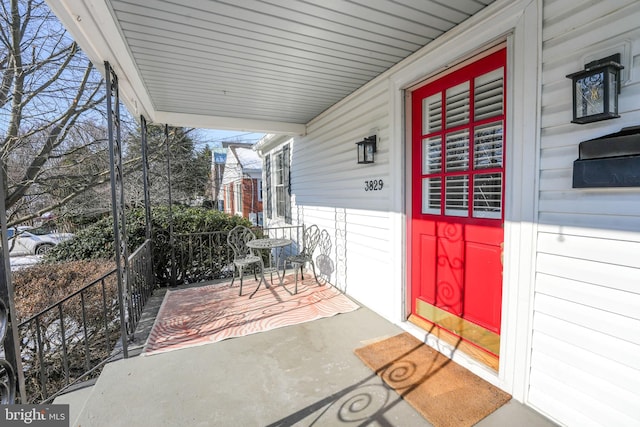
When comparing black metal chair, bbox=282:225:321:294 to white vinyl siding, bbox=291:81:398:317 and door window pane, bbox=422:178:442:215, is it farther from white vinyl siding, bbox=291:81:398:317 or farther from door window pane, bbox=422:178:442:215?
door window pane, bbox=422:178:442:215

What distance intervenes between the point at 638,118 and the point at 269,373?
8.81 ft

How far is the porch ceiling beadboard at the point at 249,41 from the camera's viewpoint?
1933 millimetres

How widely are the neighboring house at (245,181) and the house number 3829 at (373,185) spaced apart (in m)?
10.9

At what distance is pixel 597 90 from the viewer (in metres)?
1.45

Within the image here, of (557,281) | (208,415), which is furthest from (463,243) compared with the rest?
(208,415)

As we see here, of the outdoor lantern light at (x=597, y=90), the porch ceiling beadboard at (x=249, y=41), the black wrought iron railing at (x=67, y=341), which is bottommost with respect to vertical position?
the black wrought iron railing at (x=67, y=341)

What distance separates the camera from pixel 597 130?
4.94 ft

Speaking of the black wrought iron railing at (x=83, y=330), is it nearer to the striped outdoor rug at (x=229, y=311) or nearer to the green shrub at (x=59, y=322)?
the green shrub at (x=59, y=322)

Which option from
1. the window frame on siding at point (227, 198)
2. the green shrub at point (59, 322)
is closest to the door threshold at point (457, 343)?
the green shrub at point (59, 322)

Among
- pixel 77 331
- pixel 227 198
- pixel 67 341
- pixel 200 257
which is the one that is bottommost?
pixel 67 341

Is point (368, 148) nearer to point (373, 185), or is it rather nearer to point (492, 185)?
point (373, 185)

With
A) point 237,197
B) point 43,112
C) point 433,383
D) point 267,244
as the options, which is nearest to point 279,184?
point 267,244

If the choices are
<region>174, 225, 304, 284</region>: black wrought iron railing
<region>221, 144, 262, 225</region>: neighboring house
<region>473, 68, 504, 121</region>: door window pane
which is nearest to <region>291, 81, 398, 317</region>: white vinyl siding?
<region>473, 68, 504, 121</region>: door window pane

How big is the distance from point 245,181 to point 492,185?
14.2 m
